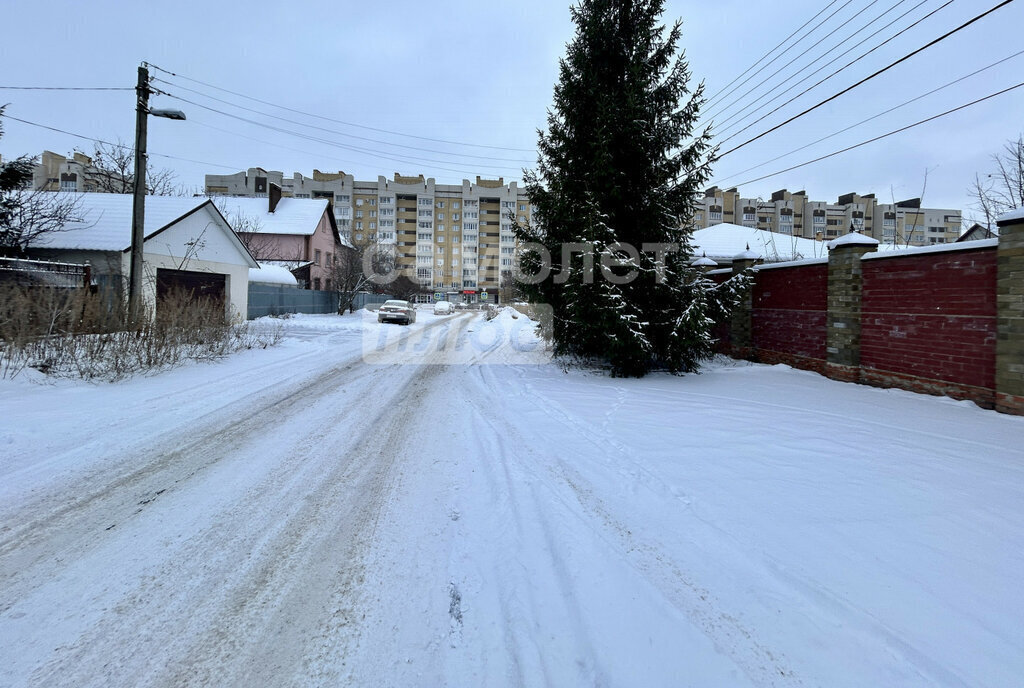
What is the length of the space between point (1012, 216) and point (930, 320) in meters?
1.73

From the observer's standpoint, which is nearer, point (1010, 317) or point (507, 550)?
point (507, 550)

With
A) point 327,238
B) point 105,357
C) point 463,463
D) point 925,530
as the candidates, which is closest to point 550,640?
point 463,463

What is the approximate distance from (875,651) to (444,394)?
20.3 feet

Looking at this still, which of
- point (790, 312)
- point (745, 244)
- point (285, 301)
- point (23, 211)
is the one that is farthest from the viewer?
point (285, 301)

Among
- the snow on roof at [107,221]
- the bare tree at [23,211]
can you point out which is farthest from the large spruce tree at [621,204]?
the bare tree at [23,211]

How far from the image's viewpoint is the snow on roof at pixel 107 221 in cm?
1492

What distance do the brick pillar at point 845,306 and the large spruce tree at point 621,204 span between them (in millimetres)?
1933

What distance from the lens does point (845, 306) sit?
8.76 metres

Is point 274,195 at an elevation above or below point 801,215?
below

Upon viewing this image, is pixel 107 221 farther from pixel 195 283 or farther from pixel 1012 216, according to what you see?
pixel 1012 216

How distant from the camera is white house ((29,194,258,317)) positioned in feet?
48.9

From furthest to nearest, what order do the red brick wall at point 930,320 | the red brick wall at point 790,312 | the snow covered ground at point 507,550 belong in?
the red brick wall at point 790,312 → the red brick wall at point 930,320 → the snow covered ground at point 507,550

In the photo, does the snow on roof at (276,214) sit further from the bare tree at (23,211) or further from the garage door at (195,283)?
the bare tree at (23,211)

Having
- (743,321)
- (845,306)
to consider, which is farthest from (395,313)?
(845,306)
